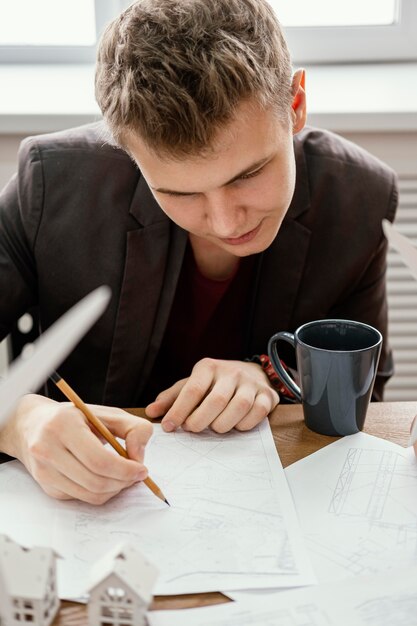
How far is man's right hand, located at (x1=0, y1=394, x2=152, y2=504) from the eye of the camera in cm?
87

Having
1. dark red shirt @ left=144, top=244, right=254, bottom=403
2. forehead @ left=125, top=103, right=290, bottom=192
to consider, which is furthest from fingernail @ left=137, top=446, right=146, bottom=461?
dark red shirt @ left=144, top=244, right=254, bottom=403

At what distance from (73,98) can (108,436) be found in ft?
4.01

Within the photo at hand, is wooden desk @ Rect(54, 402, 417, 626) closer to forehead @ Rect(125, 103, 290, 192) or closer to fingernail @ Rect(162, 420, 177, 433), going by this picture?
fingernail @ Rect(162, 420, 177, 433)

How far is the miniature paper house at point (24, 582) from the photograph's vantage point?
65 centimetres

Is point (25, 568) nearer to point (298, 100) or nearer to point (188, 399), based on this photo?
point (188, 399)

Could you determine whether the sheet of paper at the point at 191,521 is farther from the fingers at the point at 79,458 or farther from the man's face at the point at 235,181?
the man's face at the point at 235,181

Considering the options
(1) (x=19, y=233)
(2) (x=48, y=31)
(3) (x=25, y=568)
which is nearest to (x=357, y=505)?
(3) (x=25, y=568)

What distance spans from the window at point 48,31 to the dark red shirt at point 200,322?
101 cm

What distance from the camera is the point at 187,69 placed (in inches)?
36.6

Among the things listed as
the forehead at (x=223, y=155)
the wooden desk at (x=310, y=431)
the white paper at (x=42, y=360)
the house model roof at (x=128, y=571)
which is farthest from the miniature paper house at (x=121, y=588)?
the forehead at (x=223, y=155)

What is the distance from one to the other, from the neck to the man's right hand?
471 mm

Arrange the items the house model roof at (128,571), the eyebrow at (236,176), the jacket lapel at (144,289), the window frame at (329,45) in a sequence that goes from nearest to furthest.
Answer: the house model roof at (128,571), the eyebrow at (236,176), the jacket lapel at (144,289), the window frame at (329,45)

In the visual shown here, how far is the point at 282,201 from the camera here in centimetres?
108

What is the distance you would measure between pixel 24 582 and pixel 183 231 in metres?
0.71
